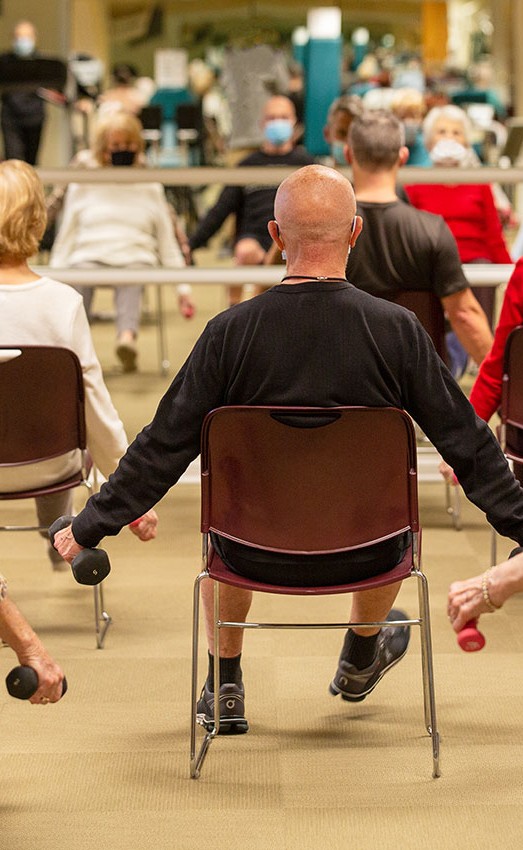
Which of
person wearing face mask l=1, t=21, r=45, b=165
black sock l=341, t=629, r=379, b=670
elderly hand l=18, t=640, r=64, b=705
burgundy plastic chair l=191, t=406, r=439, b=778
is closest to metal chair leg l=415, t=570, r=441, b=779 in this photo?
burgundy plastic chair l=191, t=406, r=439, b=778

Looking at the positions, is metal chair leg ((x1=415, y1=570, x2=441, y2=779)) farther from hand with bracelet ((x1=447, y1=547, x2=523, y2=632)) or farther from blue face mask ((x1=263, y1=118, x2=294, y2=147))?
blue face mask ((x1=263, y1=118, x2=294, y2=147))

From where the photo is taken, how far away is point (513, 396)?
135 inches

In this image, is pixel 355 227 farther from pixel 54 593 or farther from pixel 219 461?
pixel 54 593

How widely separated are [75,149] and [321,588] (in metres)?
12.0

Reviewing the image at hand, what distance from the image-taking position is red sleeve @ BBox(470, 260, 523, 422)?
3416 millimetres

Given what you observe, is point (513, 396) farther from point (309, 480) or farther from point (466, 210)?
point (466, 210)

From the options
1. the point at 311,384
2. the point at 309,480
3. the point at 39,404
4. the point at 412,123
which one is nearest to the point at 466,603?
the point at 309,480

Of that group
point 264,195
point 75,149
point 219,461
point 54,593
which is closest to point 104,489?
point 219,461

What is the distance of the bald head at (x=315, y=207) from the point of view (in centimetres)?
256

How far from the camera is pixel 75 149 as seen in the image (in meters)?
13.9

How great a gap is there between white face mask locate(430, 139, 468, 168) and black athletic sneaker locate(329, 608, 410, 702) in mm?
3501

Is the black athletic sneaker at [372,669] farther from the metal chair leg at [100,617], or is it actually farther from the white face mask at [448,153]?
the white face mask at [448,153]

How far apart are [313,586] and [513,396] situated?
3.58 feet

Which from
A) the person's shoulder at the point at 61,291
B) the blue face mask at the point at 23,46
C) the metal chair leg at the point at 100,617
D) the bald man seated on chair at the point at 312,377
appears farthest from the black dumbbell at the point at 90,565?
the blue face mask at the point at 23,46
